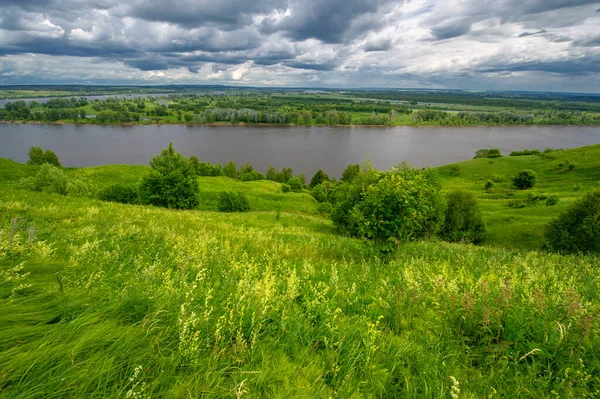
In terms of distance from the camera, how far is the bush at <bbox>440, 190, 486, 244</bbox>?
40250mm

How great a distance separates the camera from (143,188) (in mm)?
32406

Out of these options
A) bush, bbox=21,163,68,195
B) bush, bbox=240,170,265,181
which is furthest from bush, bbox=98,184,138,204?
bush, bbox=240,170,265,181

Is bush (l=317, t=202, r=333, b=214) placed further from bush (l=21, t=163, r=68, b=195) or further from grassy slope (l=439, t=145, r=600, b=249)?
bush (l=21, t=163, r=68, b=195)

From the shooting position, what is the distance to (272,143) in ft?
438

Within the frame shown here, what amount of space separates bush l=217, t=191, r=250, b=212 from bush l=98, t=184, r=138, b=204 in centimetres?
1300

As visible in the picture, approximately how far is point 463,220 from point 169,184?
40287 millimetres

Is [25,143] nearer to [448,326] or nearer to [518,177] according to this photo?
[448,326]

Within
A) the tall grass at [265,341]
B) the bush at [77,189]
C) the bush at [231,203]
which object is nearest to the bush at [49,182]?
the bush at [77,189]

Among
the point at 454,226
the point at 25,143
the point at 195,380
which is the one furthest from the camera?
the point at 25,143

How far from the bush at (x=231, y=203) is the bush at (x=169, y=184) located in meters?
10.5

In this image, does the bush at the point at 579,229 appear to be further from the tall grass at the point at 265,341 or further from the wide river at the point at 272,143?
the wide river at the point at 272,143

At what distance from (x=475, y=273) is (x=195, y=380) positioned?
25.2 ft

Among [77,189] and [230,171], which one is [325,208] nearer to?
[77,189]

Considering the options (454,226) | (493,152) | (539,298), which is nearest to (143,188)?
(539,298)
